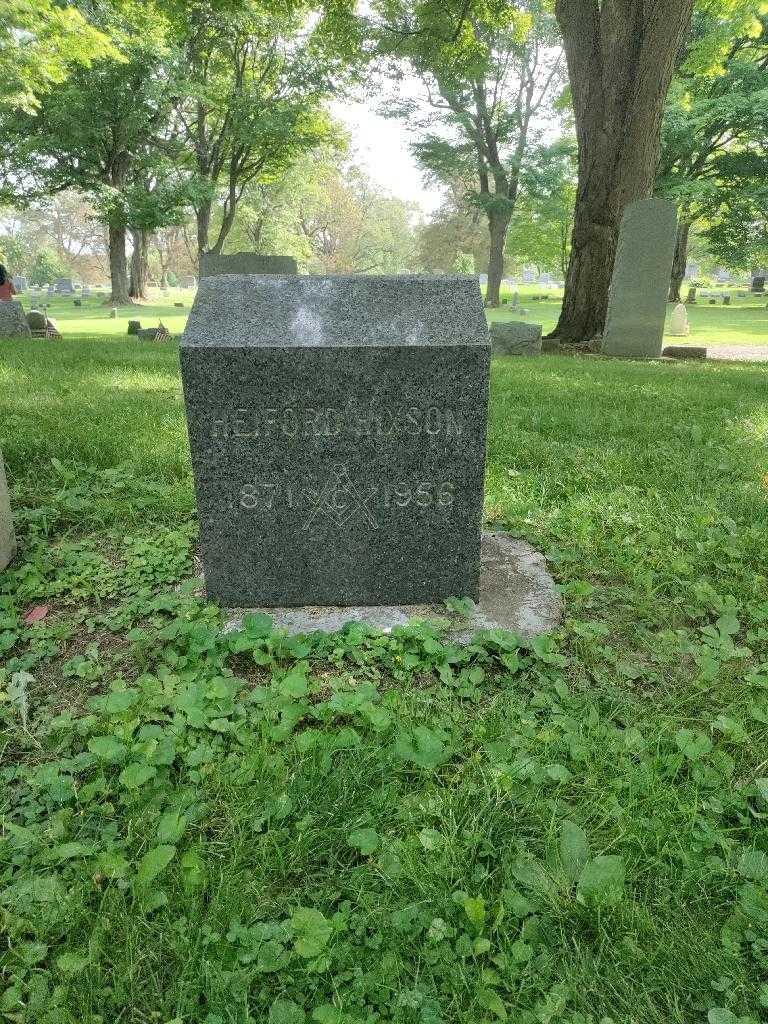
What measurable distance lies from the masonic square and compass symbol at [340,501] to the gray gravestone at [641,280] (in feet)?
31.4

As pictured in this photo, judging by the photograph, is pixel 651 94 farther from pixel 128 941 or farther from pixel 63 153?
pixel 63 153

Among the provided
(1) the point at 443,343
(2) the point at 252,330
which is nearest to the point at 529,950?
(1) the point at 443,343

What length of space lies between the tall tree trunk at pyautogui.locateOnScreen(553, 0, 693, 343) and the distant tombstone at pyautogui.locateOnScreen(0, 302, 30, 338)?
1113cm

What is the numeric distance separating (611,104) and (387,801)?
38.4ft

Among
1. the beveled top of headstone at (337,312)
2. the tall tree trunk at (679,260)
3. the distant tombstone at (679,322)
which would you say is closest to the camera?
the beveled top of headstone at (337,312)

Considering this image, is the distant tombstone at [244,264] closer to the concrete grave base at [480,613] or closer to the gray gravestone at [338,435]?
the gray gravestone at [338,435]

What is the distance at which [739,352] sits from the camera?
14.1 m

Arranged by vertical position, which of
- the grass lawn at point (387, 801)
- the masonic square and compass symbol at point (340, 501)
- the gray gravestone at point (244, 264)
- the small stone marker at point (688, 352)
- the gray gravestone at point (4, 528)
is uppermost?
the gray gravestone at point (244, 264)

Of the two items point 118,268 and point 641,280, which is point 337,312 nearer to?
point 641,280

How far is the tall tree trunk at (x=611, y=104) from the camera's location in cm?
978

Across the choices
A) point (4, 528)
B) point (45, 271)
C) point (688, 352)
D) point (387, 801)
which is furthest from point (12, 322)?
point (45, 271)

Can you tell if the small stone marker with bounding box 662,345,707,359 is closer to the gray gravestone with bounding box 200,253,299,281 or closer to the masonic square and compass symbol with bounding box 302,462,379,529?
the gray gravestone with bounding box 200,253,299,281

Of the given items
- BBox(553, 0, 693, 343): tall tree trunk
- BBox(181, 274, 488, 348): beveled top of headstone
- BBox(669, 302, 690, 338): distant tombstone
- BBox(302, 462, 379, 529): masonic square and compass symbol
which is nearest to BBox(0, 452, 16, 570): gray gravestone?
BBox(181, 274, 488, 348): beveled top of headstone

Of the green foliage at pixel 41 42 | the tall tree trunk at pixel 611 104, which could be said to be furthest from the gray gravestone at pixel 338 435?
the green foliage at pixel 41 42
